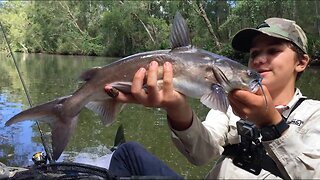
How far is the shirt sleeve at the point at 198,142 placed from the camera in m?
2.15

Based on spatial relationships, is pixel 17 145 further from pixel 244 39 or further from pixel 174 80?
pixel 174 80

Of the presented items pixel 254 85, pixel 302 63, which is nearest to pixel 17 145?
pixel 302 63

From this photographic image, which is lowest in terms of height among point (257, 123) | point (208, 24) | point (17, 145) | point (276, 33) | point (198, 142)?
point (208, 24)

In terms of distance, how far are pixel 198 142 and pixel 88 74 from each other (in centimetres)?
72

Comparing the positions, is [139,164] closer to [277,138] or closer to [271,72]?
[277,138]

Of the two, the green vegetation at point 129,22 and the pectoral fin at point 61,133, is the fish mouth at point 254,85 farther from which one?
the green vegetation at point 129,22

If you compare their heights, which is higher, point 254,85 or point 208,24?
point 254,85

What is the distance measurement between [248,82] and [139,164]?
27.0 inches

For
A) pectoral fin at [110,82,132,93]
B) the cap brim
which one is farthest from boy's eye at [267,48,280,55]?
pectoral fin at [110,82,132,93]

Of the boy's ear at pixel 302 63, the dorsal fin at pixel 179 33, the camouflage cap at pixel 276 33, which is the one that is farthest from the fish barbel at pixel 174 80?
the boy's ear at pixel 302 63

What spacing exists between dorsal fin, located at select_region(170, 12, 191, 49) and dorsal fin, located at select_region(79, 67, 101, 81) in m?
0.45

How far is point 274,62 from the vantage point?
A: 243 centimetres

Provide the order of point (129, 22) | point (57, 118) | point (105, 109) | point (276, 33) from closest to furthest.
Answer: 1. point (57, 118)
2. point (105, 109)
3. point (276, 33)
4. point (129, 22)

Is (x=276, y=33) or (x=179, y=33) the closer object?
(x=179, y=33)
